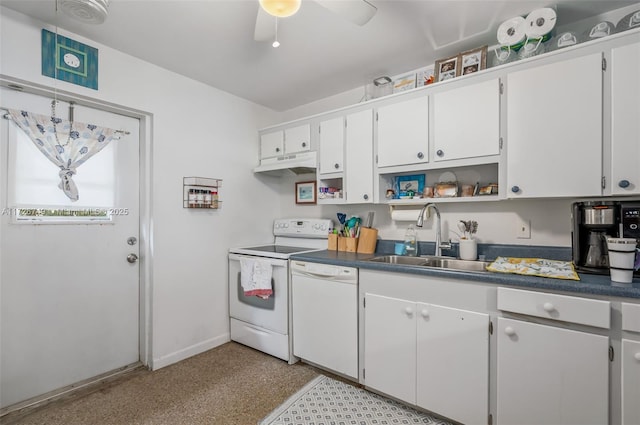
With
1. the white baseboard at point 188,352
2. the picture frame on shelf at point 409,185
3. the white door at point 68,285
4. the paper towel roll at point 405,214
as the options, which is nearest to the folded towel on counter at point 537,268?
the paper towel roll at point 405,214

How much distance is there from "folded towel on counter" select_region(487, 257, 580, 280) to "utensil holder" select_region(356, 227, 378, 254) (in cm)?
98

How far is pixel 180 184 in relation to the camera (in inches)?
101

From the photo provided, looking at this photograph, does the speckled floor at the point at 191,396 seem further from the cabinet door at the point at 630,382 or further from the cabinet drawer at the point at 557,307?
the cabinet door at the point at 630,382

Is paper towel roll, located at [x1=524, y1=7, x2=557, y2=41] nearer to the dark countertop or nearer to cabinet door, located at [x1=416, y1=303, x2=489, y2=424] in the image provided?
the dark countertop

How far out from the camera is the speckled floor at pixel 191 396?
1.80 meters

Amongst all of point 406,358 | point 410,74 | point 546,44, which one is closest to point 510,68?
point 546,44

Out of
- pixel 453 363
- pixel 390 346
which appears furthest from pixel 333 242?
pixel 453 363

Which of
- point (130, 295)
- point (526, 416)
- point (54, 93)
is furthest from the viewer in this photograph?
point (130, 295)

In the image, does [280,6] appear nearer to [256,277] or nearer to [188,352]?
[256,277]

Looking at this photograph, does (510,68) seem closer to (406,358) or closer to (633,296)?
(633,296)

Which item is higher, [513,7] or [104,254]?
[513,7]

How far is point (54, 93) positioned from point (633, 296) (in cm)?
341

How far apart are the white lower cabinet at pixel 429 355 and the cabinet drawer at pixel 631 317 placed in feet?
1.74

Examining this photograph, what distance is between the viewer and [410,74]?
7.90ft
